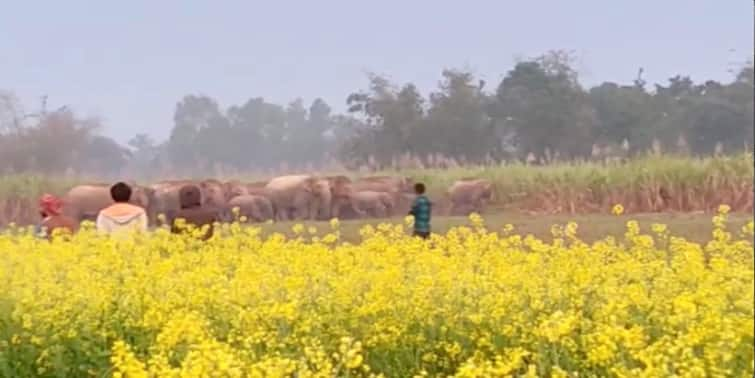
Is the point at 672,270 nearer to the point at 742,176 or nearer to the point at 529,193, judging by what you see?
the point at 742,176

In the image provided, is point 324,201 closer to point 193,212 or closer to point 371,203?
point 371,203

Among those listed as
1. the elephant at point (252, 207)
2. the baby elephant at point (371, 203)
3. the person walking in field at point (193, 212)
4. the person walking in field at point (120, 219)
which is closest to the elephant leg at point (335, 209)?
the baby elephant at point (371, 203)

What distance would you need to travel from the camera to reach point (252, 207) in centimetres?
1925

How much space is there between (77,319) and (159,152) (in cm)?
411

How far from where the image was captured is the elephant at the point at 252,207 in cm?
1861

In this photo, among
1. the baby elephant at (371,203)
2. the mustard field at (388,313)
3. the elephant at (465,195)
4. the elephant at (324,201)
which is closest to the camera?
the mustard field at (388,313)

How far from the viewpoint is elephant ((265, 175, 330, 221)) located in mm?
19578

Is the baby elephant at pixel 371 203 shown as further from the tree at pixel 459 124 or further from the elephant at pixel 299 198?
the tree at pixel 459 124

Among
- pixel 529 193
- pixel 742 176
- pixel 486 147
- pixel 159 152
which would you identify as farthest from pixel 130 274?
pixel 529 193

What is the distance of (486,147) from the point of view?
15.0m

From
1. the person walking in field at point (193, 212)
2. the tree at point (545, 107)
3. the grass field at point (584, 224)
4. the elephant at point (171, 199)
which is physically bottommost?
the grass field at point (584, 224)

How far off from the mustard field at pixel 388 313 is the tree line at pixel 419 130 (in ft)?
4.89

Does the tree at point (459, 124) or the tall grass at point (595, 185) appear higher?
the tree at point (459, 124)

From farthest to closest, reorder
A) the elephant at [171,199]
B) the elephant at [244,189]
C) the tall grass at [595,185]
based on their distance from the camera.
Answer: the elephant at [244,189], the tall grass at [595,185], the elephant at [171,199]
